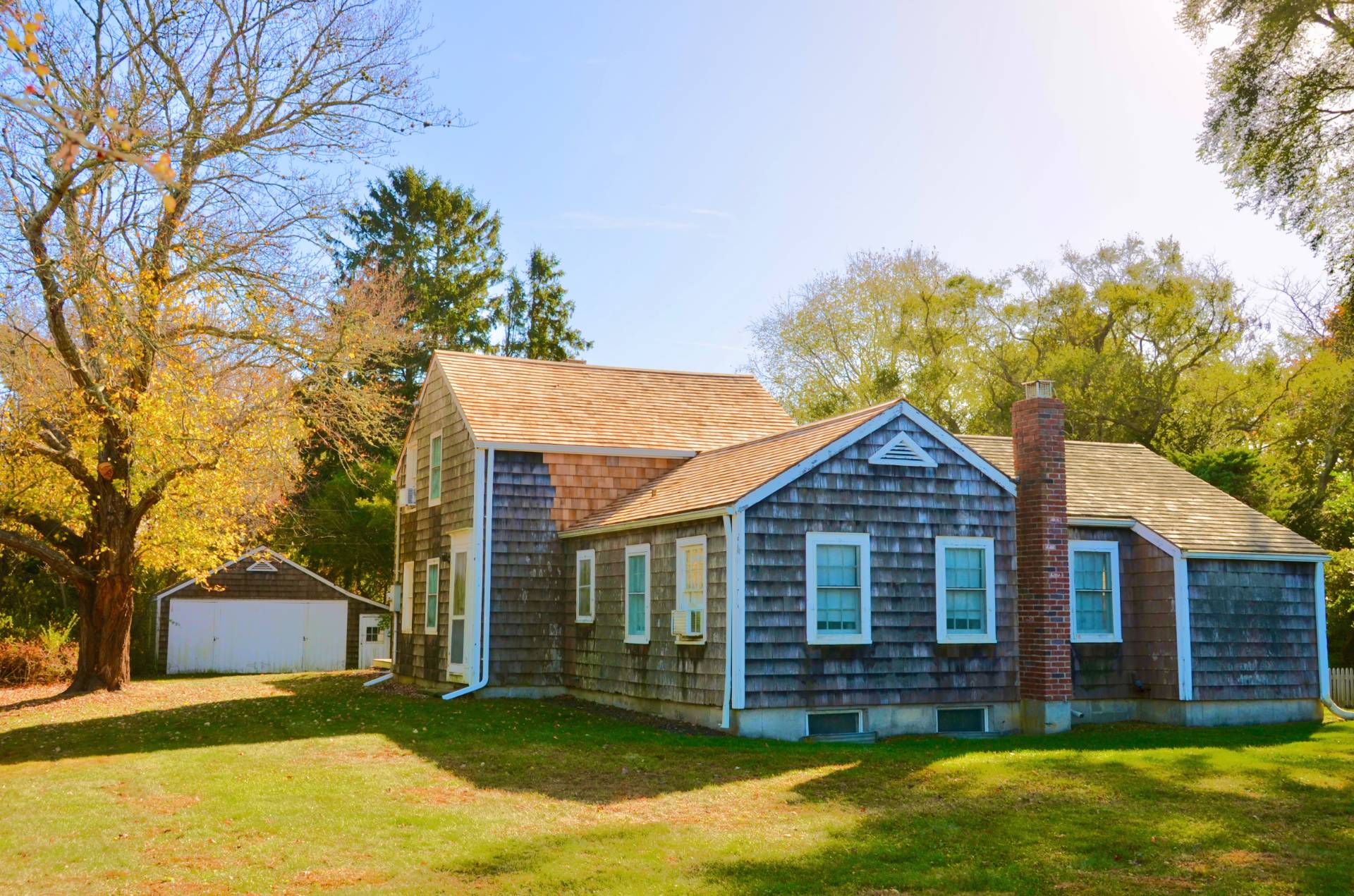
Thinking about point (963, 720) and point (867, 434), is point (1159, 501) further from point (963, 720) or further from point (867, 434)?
point (867, 434)

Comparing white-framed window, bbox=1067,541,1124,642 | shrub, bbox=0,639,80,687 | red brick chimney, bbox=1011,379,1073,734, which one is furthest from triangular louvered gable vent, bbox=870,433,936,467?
shrub, bbox=0,639,80,687

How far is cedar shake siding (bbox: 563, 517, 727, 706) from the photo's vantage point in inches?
655

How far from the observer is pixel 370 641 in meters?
35.8

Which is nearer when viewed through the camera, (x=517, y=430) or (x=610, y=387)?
(x=517, y=430)

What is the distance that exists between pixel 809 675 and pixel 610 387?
1056cm

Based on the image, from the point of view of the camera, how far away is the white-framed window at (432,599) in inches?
952

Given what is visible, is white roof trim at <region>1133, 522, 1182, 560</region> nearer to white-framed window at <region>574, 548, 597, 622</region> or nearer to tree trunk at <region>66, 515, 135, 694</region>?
white-framed window at <region>574, 548, 597, 622</region>

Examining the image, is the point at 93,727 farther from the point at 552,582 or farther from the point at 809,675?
the point at 809,675

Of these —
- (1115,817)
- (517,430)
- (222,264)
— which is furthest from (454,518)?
(1115,817)

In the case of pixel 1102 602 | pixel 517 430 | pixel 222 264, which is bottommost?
pixel 1102 602

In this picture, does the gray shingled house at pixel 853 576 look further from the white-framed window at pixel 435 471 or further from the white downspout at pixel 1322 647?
the white-framed window at pixel 435 471

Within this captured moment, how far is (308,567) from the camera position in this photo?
43.2m

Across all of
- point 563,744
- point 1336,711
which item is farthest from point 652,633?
point 1336,711

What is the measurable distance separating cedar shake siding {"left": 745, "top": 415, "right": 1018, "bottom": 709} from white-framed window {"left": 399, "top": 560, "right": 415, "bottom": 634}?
38.4 ft
